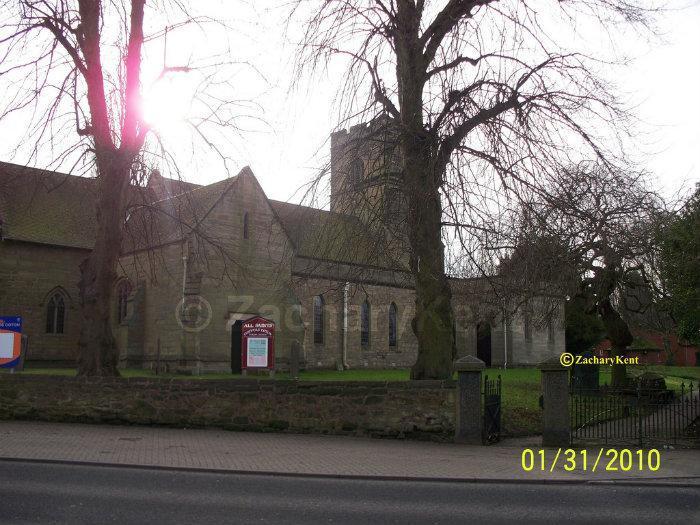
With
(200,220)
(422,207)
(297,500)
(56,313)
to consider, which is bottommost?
(297,500)

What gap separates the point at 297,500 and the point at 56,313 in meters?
30.8

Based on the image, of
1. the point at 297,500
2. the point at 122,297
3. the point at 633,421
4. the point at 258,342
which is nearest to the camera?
the point at 297,500

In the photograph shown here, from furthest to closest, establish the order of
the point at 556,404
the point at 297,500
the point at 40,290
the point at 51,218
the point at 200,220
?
the point at 51,218
the point at 40,290
the point at 200,220
the point at 556,404
the point at 297,500

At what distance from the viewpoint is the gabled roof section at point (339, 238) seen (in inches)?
547

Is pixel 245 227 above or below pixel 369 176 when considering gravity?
above

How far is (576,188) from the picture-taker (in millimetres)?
13828

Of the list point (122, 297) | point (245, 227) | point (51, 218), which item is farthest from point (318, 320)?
point (51, 218)

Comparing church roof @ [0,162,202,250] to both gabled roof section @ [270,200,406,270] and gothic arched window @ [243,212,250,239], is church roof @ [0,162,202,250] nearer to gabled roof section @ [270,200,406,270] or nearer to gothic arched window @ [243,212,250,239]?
gothic arched window @ [243,212,250,239]

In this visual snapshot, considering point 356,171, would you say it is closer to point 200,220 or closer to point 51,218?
point 200,220

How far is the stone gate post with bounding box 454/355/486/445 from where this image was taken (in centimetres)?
1308

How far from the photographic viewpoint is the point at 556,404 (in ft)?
42.5

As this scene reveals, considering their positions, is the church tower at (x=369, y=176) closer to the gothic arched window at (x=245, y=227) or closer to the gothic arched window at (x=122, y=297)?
the gothic arched window at (x=245, y=227)

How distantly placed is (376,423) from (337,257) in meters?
3.56
